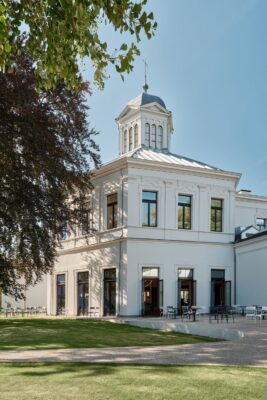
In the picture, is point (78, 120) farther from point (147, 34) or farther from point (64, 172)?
point (147, 34)

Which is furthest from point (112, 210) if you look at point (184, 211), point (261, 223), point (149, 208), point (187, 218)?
point (261, 223)

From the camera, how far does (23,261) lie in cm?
2359

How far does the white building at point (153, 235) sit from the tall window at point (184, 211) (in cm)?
6

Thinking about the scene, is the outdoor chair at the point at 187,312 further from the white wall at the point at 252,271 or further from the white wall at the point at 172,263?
the white wall at the point at 252,271

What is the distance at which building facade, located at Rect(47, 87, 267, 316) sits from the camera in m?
31.1

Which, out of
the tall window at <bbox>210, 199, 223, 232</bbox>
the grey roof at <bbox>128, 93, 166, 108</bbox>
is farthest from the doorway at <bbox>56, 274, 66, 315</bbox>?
the grey roof at <bbox>128, 93, 166, 108</bbox>

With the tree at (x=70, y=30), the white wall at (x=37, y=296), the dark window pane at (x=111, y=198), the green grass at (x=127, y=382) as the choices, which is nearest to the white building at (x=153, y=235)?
the dark window pane at (x=111, y=198)

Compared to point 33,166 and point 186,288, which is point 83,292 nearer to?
point 186,288

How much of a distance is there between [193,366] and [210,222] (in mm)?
23363

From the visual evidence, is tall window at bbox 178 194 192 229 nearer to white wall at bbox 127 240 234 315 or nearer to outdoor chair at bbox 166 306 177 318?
white wall at bbox 127 240 234 315

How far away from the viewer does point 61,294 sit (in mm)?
38000

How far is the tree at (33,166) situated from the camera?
21203mm

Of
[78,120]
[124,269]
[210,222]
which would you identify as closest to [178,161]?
[210,222]

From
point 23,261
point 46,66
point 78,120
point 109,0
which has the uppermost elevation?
point 78,120
